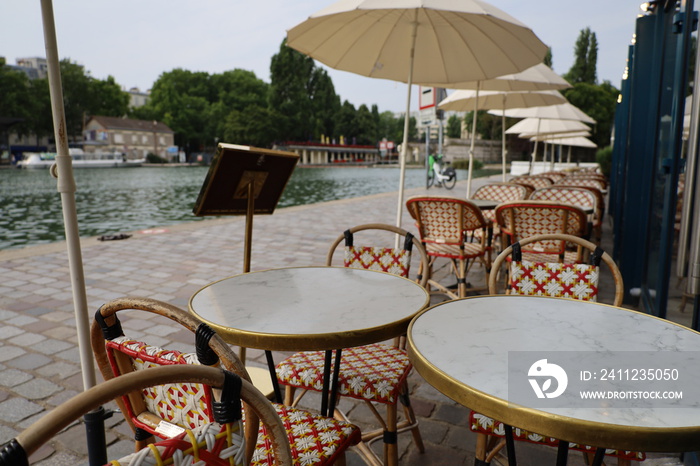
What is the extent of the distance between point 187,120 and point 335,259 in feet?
257

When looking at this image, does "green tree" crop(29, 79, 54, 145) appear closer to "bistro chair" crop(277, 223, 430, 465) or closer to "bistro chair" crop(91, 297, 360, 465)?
"bistro chair" crop(277, 223, 430, 465)

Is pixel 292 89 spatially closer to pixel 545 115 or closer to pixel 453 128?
pixel 453 128

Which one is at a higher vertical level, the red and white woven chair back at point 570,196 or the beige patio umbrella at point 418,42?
the beige patio umbrella at point 418,42

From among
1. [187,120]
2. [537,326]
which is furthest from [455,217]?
[187,120]

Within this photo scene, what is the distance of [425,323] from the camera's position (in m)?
1.55

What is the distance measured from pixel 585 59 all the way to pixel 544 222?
6190 cm

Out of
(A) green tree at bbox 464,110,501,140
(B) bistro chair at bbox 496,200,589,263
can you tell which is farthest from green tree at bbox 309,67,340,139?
(B) bistro chair at bbox 496,200,589,263

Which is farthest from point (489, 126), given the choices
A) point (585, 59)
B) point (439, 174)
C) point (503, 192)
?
point (503, 192)

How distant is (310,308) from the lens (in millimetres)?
1750

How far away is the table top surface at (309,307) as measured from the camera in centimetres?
149

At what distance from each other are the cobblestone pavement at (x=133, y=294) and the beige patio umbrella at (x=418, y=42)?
2.30 metres

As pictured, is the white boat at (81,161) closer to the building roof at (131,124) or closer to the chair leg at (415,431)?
the building roof at (131,124)

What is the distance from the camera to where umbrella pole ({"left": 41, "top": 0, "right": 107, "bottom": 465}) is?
166 centimetres

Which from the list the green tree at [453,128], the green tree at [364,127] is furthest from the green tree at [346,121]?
the green tree at [453,128]
